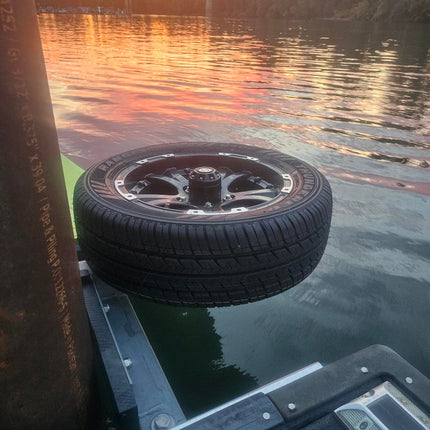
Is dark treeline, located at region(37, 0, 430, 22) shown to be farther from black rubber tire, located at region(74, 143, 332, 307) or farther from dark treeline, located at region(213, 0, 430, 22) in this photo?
black rubber tire, located at region(74, 143, 332, 307)

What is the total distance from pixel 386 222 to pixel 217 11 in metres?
80.7

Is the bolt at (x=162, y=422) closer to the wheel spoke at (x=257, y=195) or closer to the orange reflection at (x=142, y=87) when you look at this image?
the wheel spoke at (x=257, y=195)

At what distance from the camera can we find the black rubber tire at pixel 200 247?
1934 mm

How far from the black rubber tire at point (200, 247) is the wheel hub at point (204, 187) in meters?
0.45

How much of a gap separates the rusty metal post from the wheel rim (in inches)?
40.9

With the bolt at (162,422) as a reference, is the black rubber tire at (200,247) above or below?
above

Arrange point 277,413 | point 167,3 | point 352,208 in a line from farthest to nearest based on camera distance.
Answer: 1. point 167,3
2. point 352,208
3. point 277,413

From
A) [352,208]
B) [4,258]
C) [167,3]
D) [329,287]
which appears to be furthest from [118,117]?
[167,3]

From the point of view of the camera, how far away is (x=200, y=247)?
1.92 meters

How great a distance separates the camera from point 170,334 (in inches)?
→ 99.3

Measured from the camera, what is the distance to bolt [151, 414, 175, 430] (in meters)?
1.63

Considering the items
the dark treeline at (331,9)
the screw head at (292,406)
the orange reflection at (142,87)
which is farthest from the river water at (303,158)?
the dark treeline at (331,9)

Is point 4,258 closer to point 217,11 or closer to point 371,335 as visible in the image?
point 371,335

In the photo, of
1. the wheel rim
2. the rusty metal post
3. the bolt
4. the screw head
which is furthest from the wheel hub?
the screw head
